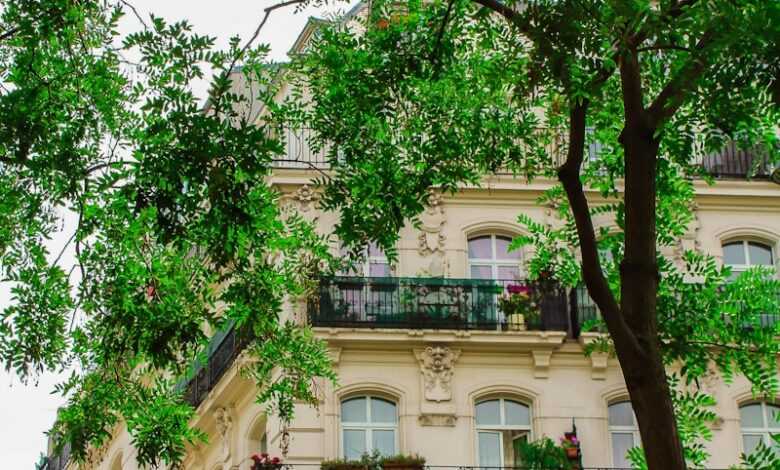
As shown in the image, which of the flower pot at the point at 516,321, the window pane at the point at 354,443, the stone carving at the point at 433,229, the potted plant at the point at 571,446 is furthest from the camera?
the stone carving at the point at 433,229

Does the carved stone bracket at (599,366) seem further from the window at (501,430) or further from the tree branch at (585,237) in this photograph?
the tree branch at (585,237)

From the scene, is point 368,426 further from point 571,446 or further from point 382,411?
point 571,446

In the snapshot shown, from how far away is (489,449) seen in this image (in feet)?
98.5

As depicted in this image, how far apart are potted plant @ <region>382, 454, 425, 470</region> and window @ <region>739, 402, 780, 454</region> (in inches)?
230

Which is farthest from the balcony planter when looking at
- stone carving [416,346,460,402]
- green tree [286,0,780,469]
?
green tree [286,0,780,469]

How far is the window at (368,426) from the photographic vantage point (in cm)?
2967

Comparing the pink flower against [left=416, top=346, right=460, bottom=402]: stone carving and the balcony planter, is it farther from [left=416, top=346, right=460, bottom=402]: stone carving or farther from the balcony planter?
the balcony planter

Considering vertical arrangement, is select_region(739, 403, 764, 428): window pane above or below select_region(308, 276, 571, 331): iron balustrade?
below

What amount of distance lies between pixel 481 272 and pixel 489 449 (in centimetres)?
343

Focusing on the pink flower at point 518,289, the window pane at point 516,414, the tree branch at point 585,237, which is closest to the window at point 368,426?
the window pane at point 516,414

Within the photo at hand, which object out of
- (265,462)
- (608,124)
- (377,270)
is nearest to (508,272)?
(377,270)

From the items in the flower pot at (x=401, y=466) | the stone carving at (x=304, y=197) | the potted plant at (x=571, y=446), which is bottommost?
the flower pot at (x=401, y=466)

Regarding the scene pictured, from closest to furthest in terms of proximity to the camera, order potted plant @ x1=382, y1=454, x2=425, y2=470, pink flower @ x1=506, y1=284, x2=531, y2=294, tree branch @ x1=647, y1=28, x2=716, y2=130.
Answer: tree branch @ x1=647, y1=28, x2=716, y2=130 → potted plant @ x1=382, y1=454, x2=425, y2=470 → pink flower @ x1=506, y1=284, x2=531, y2=294

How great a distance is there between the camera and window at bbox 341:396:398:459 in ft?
97.3
